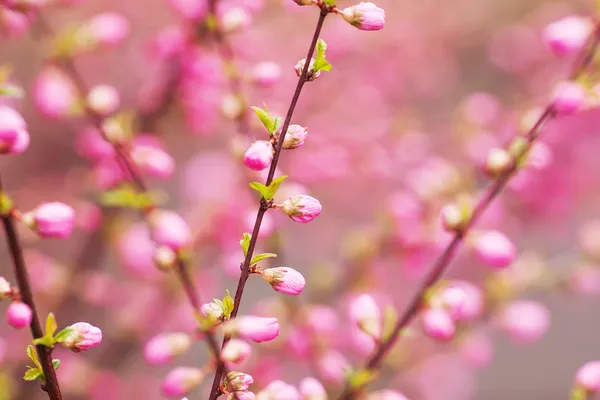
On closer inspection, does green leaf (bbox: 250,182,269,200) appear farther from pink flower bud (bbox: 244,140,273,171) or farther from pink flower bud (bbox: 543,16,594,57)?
pink flower bud (bbox: 543,16,594,57)

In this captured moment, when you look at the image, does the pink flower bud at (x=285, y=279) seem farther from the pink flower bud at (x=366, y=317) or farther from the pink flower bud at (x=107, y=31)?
the pink flower bud at (x=107, y=31)

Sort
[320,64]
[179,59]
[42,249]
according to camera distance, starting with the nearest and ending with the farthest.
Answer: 1. [320,64]
2. [179,59]
3. [42,249]

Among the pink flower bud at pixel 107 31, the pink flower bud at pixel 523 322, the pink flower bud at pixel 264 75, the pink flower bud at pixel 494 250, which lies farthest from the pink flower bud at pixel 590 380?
the pink flower bud at pixel 107 31

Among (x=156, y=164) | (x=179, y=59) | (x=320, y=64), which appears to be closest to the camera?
(x=320, y=64)

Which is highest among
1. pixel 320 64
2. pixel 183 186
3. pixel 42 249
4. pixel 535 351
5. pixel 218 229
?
pixel 183 186

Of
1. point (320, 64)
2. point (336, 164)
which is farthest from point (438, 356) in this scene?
point (320, 64)

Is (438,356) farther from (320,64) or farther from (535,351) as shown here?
(320,64)

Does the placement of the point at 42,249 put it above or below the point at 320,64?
above
